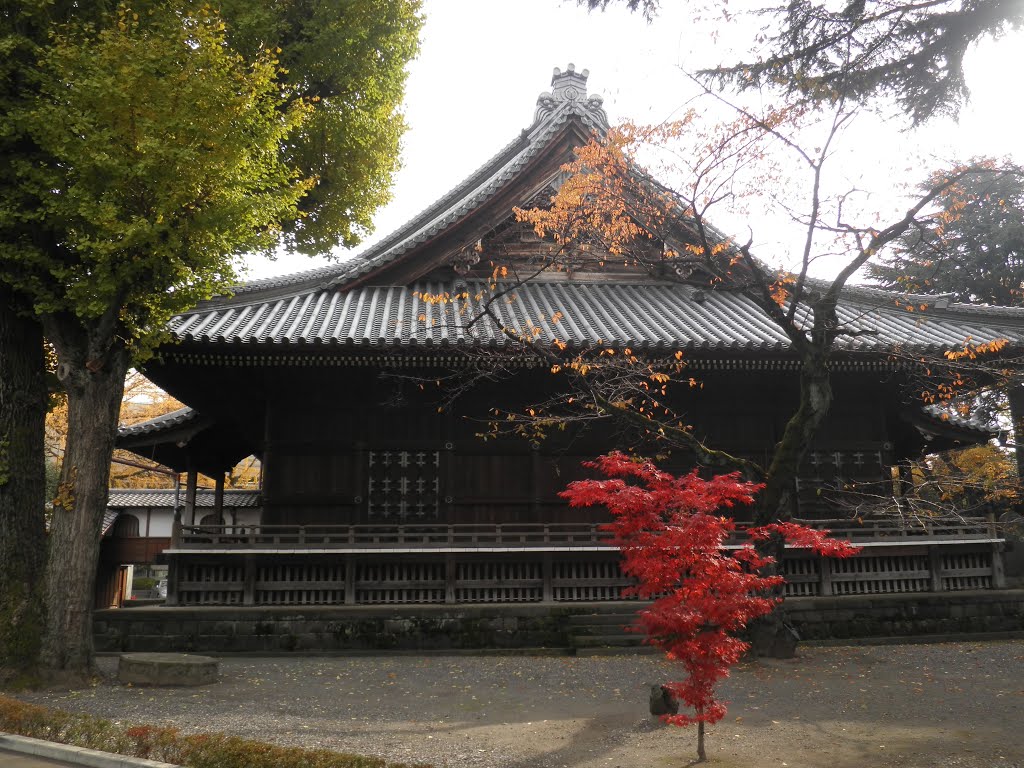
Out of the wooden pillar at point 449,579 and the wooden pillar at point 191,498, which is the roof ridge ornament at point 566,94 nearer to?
the wooden pillar at point 191,498

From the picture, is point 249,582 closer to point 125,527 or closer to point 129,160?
point 129,160

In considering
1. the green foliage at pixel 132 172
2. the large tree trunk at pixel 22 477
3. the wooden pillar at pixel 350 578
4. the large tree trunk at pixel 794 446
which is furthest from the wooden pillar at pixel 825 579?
the large tree trunk at pixel 22 477

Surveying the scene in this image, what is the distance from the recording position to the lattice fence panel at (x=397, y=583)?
540 inches

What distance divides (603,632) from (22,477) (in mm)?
9078

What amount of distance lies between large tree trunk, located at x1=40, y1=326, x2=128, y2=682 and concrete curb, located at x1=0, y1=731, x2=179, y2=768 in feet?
8.46

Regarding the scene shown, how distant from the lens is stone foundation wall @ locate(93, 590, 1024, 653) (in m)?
12.8

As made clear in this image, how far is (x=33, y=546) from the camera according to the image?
34.8 ft

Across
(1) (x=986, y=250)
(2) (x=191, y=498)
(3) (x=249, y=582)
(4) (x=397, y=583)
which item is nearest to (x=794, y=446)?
(4) (x=397, y=583)

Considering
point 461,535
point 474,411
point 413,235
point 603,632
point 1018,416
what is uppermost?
point 413,235

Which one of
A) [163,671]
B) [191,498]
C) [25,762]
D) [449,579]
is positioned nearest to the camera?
[25,762]

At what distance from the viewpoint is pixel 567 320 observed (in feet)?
49.9

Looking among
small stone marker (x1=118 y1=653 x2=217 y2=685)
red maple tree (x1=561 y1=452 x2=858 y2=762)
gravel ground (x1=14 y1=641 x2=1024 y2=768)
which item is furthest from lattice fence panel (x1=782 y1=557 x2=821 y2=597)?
small stone marker (x1=118 y1=653 x2=217 y2=685)

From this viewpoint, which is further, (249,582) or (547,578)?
(547,578)

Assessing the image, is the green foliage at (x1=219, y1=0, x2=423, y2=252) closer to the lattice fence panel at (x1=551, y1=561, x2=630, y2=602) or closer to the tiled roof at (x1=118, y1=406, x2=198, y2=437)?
the tiled roof at (x1=118, y1=406, x2=198, y2=437)
